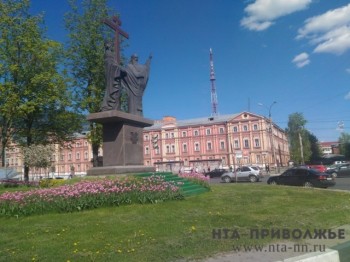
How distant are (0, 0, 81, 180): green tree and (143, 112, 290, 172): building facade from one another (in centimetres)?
4398

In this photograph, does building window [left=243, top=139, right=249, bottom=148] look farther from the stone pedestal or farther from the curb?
the curb

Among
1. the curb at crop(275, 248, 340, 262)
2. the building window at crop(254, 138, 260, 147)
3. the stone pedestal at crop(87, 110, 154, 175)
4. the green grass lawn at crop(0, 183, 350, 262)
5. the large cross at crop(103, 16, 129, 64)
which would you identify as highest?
the large cross at crop(103, 16, 129, 64)

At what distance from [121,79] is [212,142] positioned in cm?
6642

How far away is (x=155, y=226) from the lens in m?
8.34

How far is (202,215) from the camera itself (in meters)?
9.62

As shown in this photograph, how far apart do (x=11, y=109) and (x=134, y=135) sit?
49.9 feet

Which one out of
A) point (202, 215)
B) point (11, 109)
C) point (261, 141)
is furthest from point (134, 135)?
point (261, 141)

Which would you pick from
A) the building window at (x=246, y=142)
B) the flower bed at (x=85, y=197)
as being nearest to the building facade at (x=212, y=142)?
the building window at (x=246, y=142)

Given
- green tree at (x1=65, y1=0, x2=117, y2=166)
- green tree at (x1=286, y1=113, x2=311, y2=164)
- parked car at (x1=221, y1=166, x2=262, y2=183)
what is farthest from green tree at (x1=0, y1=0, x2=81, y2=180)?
green tree at (x1=286, y1=113, x2=311, y2=164)

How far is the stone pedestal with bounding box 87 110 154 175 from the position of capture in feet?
54.5

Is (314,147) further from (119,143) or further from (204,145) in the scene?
(119,143)

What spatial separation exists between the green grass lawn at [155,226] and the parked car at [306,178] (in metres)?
Result: 10.1

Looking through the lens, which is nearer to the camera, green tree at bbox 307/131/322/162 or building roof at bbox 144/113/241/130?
building roof at bbox 144/113/241/130

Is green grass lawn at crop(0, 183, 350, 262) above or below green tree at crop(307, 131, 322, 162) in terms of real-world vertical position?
below
